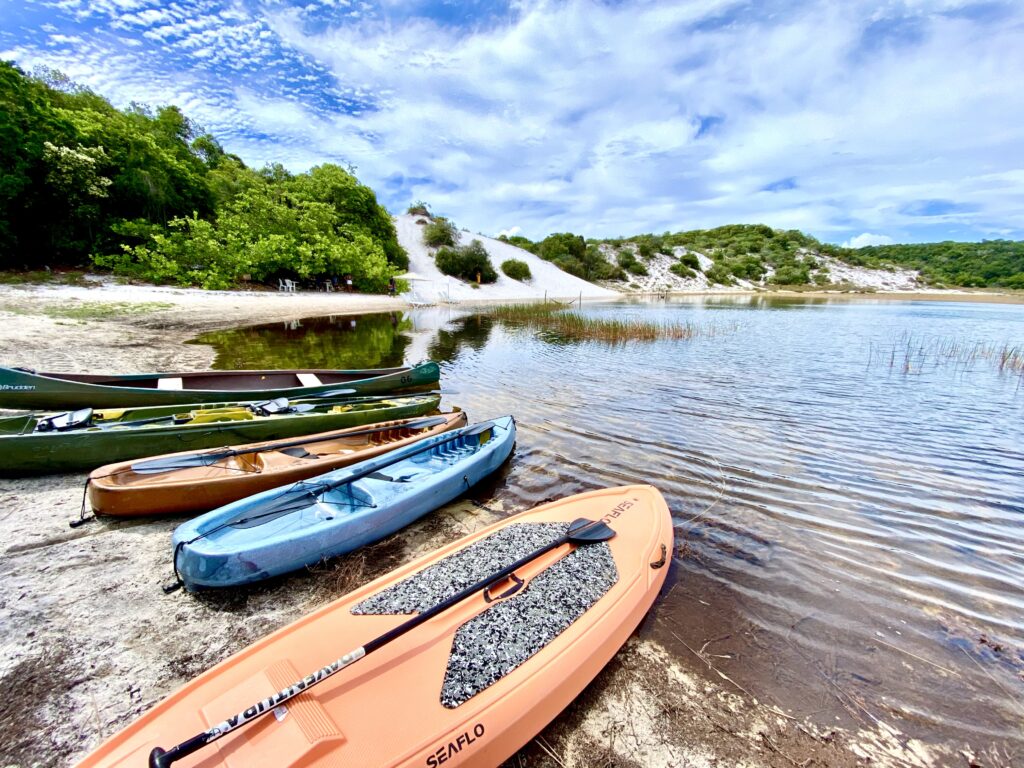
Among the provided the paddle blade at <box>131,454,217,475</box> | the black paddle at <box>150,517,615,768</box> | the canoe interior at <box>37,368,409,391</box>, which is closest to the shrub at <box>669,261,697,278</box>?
the canoe interior at <box>37,368,409,391</box>

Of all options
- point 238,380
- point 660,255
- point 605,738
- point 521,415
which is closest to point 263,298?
point 238,380

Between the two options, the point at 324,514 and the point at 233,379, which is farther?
the point at 233,379

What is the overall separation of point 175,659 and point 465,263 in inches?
1994

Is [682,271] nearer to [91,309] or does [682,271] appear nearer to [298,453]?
[91,309]

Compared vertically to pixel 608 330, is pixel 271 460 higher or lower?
lower

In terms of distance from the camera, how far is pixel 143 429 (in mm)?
4793

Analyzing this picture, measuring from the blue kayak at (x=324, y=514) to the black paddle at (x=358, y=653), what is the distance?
1400 millimetres

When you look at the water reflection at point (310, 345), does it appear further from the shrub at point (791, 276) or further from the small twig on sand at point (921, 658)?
the shrub at point (791, 276)

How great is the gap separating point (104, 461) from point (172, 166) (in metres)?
34.1

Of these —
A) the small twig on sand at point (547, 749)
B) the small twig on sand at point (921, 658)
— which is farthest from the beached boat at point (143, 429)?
the small twig on sand at point (921, 658)

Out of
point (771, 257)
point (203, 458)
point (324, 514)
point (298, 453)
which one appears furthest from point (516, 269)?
point (771, 257)

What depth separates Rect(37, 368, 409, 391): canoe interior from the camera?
22.9 feet

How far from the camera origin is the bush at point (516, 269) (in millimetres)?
54625

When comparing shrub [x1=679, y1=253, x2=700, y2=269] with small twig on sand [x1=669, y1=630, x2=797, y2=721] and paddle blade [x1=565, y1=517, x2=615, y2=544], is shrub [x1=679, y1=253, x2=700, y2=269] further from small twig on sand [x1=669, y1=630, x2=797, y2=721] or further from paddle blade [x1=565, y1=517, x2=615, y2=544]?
small twig on sand [x1=669, y1=630, x2=797, y2=721]
